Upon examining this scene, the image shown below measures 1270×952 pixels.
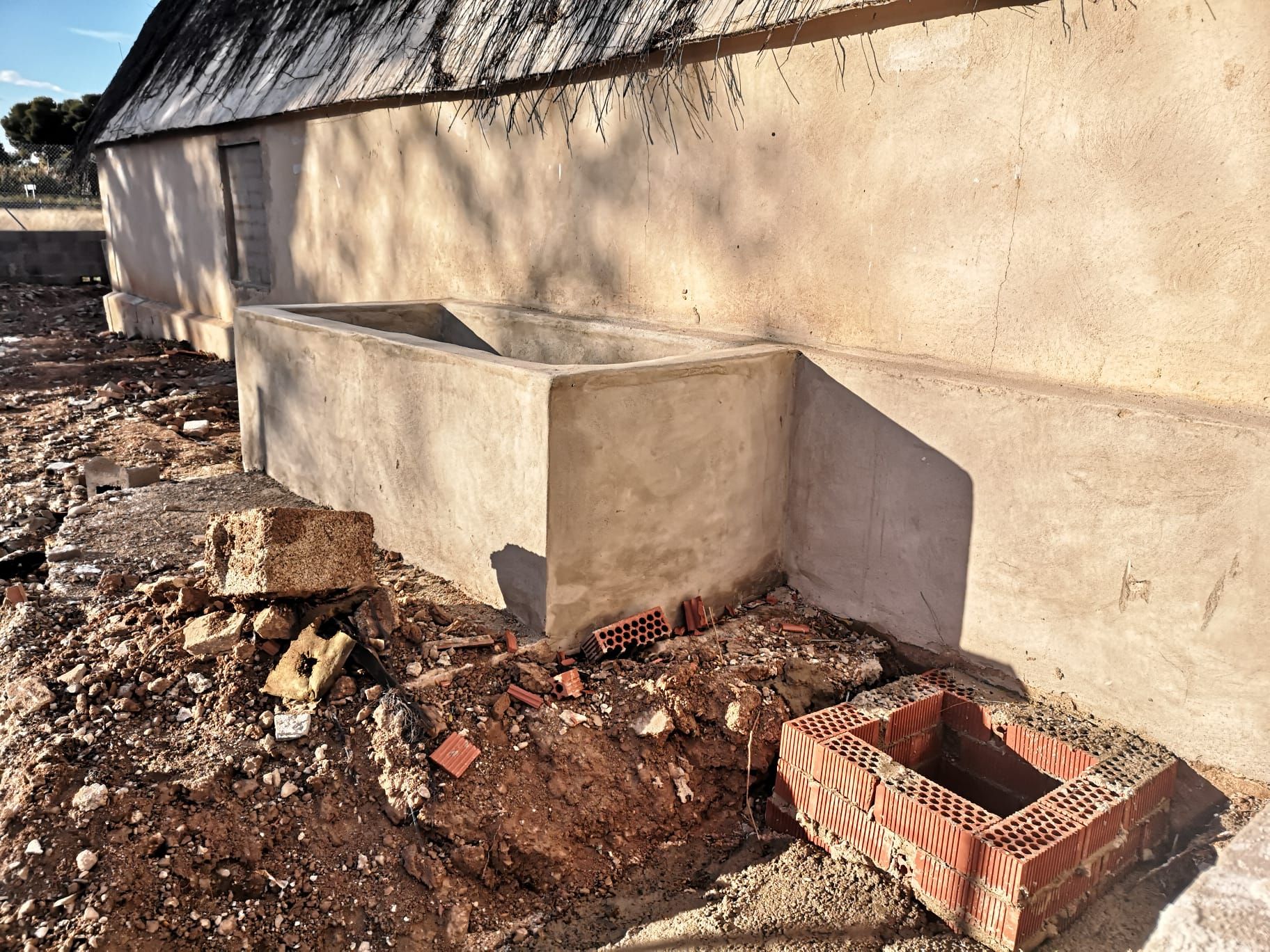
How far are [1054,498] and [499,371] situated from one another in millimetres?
2252

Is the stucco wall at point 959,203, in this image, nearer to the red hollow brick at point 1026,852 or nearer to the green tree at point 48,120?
the red hollow brick at point 1026,852

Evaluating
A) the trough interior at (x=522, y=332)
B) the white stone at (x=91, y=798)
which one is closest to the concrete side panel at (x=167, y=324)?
the trough interior at (x=522, y=332)

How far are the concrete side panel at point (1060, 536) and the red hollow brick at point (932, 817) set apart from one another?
911 mm

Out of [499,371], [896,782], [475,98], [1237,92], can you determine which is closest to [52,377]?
[475,98]

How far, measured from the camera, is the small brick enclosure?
288 centimetres

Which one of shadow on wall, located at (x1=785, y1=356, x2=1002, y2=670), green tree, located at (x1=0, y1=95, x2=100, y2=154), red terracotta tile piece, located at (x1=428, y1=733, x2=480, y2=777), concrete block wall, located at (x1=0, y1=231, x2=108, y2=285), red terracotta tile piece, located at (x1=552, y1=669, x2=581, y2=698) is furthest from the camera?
green tree, located at (x1=0, y1=95, x2=100, y2=154)

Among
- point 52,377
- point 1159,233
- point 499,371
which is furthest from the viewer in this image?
point 52,377

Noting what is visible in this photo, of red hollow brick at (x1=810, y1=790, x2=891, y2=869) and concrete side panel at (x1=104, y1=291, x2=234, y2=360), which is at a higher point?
concrete side panel at (x1=104, y1=291, x2=234, y2=360)

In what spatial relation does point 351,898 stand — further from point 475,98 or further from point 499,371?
point 475,98

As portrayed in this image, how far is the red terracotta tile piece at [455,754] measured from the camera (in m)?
3.29

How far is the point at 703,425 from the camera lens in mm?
4207

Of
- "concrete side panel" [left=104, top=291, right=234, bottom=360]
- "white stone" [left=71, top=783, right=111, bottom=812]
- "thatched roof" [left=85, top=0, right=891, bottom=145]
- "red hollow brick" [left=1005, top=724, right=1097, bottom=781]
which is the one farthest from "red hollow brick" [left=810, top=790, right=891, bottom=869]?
"concrete side panel" [left=104, top=291, right=234, bottom=360]

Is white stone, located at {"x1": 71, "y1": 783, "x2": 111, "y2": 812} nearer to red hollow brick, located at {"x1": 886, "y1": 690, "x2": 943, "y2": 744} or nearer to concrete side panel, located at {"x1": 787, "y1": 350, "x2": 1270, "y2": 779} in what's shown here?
red hollow brick, located at {"x1": 886, "y1": 690, "x2": 943, "y2": 744}

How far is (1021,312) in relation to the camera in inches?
149
